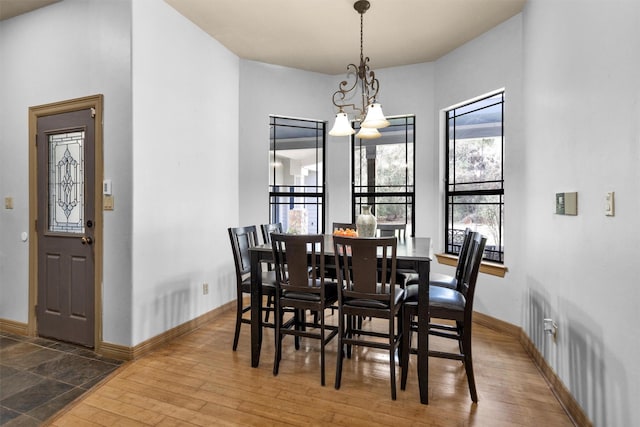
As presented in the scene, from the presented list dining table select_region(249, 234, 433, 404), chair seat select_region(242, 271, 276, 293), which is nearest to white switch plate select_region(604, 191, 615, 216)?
dining table select_region(249, 234, 433, 404)

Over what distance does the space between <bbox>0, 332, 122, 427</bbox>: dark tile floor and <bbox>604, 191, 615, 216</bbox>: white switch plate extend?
3.22 metres

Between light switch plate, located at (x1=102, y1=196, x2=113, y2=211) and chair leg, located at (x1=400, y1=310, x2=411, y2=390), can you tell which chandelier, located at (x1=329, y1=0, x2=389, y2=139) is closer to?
chair leg, located at (x1=400, y1=310, x2=411, y2=390)

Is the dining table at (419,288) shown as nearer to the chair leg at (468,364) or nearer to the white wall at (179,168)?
the chair leg at (468,364)

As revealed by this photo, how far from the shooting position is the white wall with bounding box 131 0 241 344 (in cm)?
286

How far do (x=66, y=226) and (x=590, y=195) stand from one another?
3922 mm

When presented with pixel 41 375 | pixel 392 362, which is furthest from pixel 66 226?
pixel 392 362

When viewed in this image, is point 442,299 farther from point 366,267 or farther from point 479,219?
point 479,219

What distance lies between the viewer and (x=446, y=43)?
3906 millimetres

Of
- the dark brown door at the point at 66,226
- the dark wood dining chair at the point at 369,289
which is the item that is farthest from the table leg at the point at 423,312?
the dark brown door at the point at 66,226

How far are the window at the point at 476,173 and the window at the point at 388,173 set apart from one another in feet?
1.63

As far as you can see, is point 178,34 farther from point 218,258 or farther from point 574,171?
point 574,171

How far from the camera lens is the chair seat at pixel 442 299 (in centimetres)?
228

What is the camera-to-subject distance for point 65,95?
305cm

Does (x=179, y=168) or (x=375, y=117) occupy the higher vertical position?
(x=375, y=117)
